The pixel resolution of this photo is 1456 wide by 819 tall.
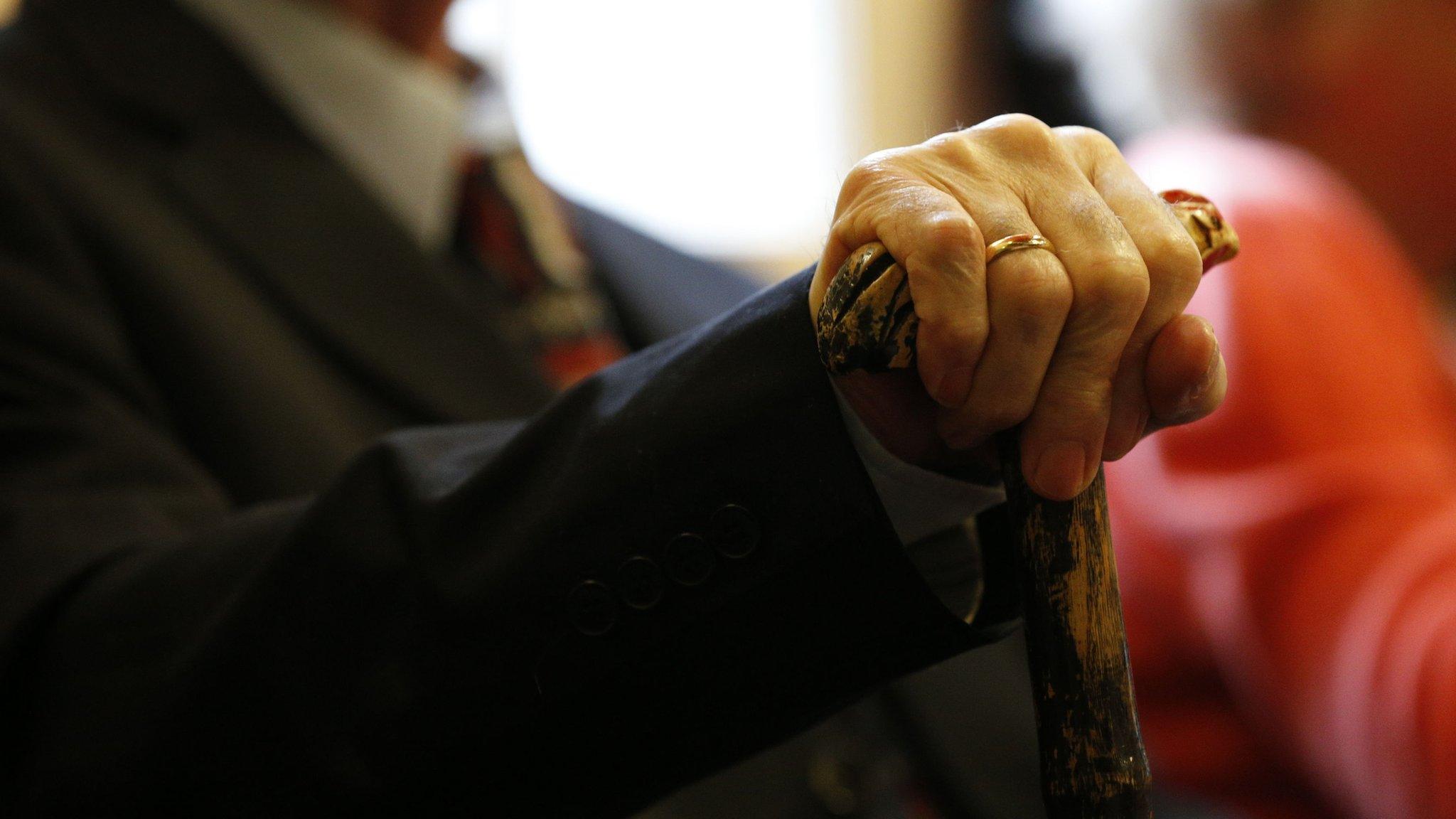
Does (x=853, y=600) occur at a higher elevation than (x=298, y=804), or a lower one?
higher

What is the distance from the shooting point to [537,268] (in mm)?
896

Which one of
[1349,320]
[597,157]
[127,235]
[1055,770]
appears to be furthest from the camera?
[597,157]

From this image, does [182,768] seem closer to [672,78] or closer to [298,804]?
[298,804]

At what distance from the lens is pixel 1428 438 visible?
2.45ft

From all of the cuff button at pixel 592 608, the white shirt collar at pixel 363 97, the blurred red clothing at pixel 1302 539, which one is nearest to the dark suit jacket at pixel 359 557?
the cuff button at pixel 592 608

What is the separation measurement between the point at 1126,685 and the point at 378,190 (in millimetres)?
633

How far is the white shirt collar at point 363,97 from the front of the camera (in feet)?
2.53

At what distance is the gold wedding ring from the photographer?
0.95ft

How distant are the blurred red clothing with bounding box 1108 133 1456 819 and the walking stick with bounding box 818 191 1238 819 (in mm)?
399

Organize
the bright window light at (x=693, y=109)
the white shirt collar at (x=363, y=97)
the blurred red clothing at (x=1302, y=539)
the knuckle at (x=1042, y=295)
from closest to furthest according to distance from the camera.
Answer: the knuckle at (x=1042, y=295) < the blurred red clothing at (x=1302, y=539) < the white shirt collar at (x=363, y=97) < the bright window light at (x=693, y=109)

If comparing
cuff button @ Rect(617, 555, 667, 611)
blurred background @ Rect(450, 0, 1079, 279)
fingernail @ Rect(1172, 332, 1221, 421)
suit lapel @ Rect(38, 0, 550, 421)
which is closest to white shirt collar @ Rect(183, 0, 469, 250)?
suit lapel @ Rect(38, 0, 550, 421)

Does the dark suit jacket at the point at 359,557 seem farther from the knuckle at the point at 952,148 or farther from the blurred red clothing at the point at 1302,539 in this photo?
the blurred red clothing at the point at 1302,539

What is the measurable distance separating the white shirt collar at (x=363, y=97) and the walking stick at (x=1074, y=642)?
54 cm

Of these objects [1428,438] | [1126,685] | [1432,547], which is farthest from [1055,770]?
[1428,438]
